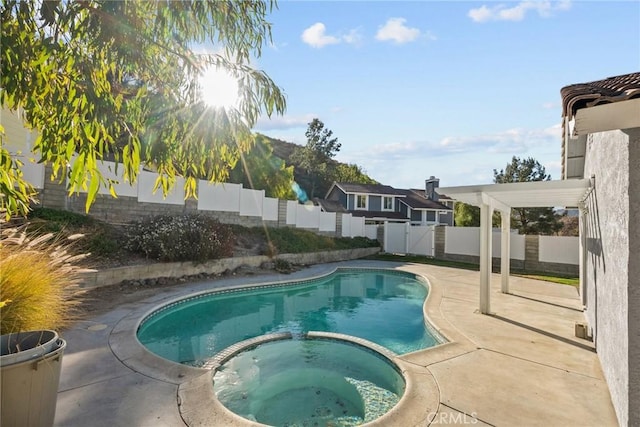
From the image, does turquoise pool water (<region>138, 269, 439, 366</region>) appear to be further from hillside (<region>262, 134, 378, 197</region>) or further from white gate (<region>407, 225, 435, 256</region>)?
hillside (<region>262, 134, 378, 197</region>)

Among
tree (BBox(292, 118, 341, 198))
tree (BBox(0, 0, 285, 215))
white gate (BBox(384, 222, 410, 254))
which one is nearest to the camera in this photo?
tree (BBox(0, 0, 285, 215))

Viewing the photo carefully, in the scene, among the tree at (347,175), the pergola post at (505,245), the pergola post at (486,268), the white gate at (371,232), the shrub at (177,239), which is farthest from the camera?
the tree at (347,175)

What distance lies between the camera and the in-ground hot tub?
4297 millimetres

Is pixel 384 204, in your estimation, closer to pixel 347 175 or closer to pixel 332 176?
pixel 332 176

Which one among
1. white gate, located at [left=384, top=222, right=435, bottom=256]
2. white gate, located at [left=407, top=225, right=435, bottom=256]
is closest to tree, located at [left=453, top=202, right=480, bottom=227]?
white gate, located at [left=384, top=222, right=435, bottom=256]

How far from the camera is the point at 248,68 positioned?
3.00 metres

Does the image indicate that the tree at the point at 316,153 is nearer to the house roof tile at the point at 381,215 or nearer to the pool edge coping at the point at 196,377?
the house roof tile at the point at 381,215

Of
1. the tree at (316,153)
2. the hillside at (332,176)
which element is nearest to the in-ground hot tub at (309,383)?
the hillside at (332,176)

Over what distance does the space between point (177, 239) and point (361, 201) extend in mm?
25663

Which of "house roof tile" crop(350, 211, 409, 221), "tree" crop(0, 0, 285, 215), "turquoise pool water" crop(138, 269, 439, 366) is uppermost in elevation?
"house roof tile" crop(350, 211, 409, 221)

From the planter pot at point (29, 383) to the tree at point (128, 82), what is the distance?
1143 mm

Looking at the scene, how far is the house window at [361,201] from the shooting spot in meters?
35.5

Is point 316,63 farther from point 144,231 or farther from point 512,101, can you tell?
point 144,231

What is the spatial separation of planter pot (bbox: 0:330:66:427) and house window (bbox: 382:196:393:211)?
3489 centimetres
